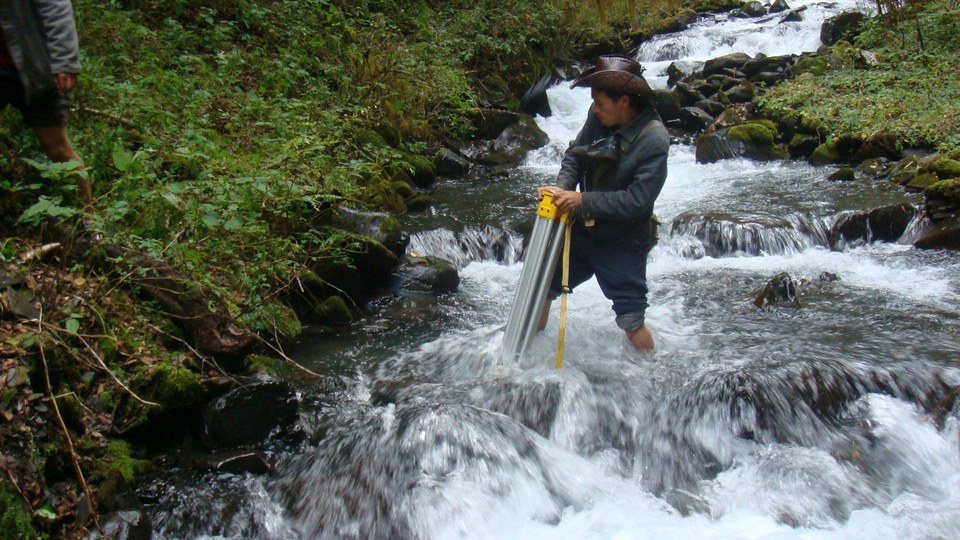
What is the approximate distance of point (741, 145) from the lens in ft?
38.1

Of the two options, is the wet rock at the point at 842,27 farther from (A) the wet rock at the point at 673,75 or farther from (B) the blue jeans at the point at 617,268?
(B) the blue jeans at the point at 617,268

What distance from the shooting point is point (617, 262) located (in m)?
4.28

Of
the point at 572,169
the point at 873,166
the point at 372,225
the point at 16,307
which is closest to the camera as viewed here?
the point at 16,307

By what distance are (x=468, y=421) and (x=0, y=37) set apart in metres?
3.29

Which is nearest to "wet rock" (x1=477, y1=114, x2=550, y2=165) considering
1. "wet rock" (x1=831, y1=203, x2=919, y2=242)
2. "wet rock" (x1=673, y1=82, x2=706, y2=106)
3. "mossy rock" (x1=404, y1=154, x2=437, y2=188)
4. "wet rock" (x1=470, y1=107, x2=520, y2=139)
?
"wet rock" (x1=470, y1=107, x2=520, y2=139)

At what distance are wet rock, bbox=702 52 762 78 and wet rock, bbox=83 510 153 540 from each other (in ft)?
51.5

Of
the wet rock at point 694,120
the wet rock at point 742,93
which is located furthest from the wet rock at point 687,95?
the wet rock at point 694,120

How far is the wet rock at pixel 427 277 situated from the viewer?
21.2 feet

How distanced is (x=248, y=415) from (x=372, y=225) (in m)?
2.66

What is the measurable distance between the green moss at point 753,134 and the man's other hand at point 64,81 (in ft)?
33.4

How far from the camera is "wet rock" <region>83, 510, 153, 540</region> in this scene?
304 centimetres

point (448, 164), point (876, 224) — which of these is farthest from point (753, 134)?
point (448, 164)

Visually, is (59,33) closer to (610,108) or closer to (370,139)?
(610,108)

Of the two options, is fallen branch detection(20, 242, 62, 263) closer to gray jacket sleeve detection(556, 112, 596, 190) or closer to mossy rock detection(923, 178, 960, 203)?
gray jacket sleeve detection(556, 112, 596, 190)
